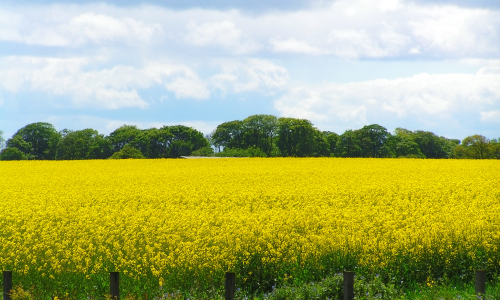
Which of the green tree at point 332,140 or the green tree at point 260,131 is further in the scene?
the green tree at point 332,140

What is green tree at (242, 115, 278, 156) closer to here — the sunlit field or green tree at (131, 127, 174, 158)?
green tree at (131, 127, 174, 158)

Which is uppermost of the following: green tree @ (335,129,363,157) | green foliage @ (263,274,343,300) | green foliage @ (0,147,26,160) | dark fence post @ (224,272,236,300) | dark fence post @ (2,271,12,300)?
green tree @ (335,129,363,157)

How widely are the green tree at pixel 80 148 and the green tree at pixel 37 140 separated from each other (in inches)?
233

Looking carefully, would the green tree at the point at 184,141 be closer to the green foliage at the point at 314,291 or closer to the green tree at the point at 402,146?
the green tree at the point at 402,146

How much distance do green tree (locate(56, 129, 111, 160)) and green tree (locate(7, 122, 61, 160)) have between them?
5906 millimetres

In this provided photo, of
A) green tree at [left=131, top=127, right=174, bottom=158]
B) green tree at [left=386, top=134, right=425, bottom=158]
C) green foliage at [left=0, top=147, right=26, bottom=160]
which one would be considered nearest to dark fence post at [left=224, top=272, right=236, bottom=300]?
green foliage at [left=0, top=147, right=26, bottom=160]

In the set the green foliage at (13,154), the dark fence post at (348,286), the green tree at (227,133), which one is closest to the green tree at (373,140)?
the green tree at (227,133)

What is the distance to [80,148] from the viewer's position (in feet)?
250

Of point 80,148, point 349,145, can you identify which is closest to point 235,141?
point 349,145

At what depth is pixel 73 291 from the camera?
953cm

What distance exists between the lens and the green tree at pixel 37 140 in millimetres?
84625

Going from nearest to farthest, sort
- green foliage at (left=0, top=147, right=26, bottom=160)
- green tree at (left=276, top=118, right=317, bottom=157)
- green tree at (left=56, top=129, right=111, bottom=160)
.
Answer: green tree at (left=56, top=129, right=111, bottom=160), green foliage at (left=0, top=147, right=26, bottom=160), green tree at (left=276, top=118, right=317, bottom=157)

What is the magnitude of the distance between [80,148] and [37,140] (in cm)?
1685

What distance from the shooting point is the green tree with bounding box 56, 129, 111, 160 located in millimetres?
75825
